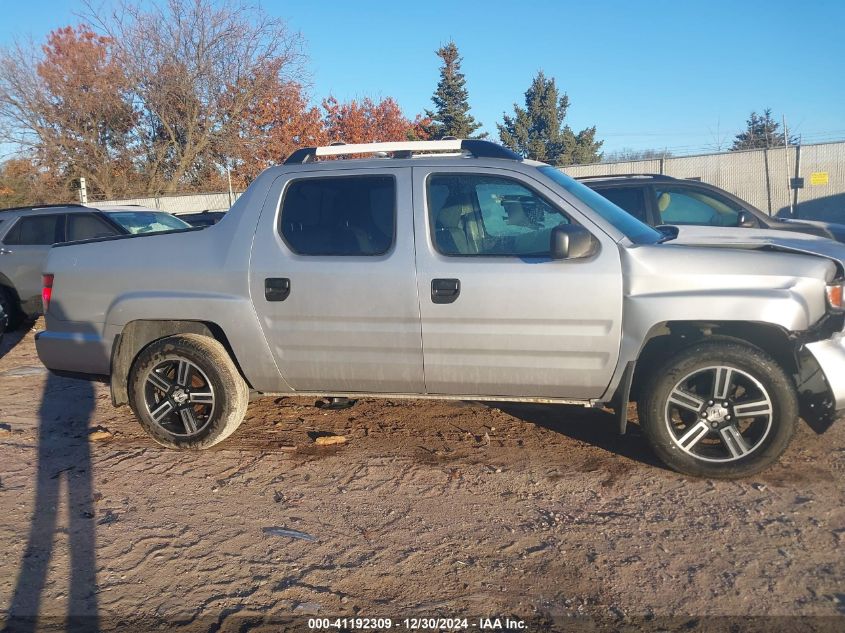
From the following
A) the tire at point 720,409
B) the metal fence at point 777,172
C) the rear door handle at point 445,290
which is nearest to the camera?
the tire at point 720,409

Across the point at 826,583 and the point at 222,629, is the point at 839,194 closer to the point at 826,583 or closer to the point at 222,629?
the point at 826,583

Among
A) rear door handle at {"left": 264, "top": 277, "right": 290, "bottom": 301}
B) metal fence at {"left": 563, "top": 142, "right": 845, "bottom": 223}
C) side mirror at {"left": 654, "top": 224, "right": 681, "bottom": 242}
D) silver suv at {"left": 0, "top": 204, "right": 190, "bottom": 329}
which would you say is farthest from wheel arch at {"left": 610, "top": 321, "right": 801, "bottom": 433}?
metal fence at {"left": 563, "top": 142, "right": 845, "bottom": 223}

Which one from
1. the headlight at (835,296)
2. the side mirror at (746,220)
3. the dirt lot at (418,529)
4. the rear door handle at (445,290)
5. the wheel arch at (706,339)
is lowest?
the dirt lot at (418,529)

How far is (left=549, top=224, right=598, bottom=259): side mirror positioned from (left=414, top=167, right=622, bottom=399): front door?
111 millimetres

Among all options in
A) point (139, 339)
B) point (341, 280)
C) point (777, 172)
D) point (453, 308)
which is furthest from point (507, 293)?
point (777, 172)

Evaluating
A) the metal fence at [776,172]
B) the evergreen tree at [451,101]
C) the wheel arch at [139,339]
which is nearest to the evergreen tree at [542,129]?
the evergreen tree at [451,101]

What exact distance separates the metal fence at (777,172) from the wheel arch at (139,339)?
16.9 metres

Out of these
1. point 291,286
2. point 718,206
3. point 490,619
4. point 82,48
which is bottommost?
point 490,619

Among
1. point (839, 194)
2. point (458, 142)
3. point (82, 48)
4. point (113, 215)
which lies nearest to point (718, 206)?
point (458, 142)

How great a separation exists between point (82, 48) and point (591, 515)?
3314 cm

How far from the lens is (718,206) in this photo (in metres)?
7.76

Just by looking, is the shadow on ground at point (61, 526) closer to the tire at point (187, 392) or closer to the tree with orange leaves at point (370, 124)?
the tire at point (187, 392)

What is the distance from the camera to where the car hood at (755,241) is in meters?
4.34

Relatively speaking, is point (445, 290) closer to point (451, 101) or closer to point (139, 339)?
point (139, 339)
